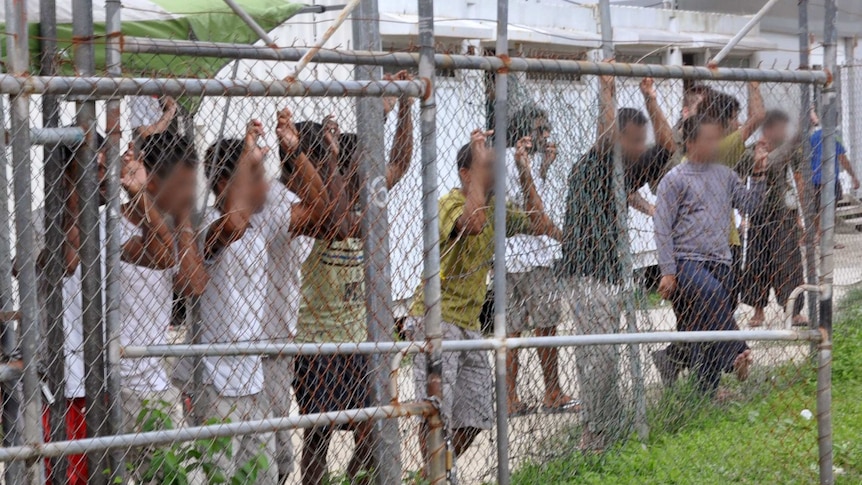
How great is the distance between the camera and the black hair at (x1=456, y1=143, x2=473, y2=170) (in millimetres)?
4832

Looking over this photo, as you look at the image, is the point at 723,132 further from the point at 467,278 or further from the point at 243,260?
the point at 243,260

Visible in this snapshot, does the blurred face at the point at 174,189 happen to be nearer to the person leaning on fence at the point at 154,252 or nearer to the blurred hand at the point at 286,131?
the person leaning on fence at the point at 154,252

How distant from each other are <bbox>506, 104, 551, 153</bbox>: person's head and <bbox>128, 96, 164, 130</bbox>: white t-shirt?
156 centimetres

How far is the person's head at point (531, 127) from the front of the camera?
15.9 ft

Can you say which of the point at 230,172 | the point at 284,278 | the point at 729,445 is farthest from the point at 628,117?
the point at 230,172

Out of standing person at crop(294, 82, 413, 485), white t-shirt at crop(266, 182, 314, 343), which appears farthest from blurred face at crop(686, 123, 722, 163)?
white t-shirt at crop(266, 182, 314, 343)

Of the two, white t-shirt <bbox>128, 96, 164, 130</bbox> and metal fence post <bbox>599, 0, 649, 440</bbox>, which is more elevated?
white t-shirt <bbox>128, 96, 164, 130</bbox>

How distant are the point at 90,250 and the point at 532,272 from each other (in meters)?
2.41

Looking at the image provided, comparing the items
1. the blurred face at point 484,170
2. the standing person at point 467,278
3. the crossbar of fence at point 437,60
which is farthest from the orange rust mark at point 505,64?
the standing person at point 467,278

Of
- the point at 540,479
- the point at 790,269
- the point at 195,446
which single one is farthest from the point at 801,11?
the point at 195,446

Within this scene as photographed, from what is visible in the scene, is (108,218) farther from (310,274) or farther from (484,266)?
(484,266)

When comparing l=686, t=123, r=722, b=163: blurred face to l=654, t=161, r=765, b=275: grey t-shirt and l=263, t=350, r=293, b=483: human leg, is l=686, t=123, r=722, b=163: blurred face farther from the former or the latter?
l=263, t=350, r=293, b=483: human leg

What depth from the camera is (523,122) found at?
488 centimetres

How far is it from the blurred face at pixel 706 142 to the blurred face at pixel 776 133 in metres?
0.23
